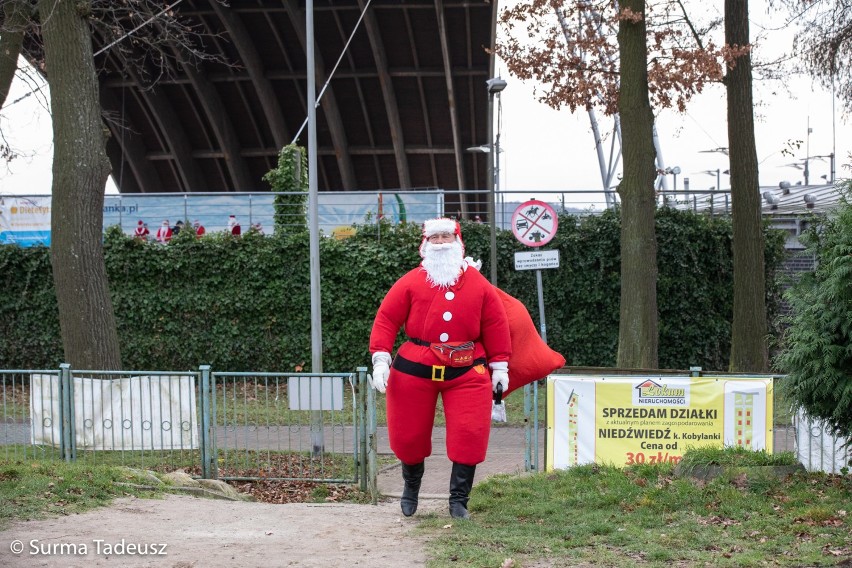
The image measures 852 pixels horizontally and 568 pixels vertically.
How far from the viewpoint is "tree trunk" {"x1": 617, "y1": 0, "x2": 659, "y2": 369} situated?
47.3ft

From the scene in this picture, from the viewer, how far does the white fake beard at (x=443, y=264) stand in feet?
23.5

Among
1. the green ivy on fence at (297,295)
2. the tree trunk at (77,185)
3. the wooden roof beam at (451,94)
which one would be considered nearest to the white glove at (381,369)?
the tree trunk at (77,185)

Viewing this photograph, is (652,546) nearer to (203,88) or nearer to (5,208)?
(5,208)

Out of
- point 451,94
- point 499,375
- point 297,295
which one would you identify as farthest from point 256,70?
point 499,375

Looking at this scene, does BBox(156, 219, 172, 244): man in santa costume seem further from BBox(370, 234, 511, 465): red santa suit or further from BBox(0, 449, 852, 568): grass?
BBox(370, 234, 511, 465): red santa suit

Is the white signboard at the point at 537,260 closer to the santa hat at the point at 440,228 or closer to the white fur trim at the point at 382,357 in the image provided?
the santa hat at the point at 440,228

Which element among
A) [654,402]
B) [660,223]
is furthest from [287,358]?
[654,402]

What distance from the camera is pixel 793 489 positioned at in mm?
7012

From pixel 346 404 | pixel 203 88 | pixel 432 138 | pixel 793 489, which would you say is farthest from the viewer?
pixel 432 138

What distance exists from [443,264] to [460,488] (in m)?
1.62

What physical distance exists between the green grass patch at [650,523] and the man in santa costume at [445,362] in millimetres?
483

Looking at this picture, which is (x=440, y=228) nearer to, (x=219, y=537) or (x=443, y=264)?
(x=443, y=264)

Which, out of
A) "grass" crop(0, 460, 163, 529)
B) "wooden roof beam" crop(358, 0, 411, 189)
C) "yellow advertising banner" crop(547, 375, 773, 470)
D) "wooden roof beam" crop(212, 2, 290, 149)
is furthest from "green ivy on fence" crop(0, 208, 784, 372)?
"wooden roof beam" crop(358, 0, 411, 189)

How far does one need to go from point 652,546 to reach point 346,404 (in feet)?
16.5
